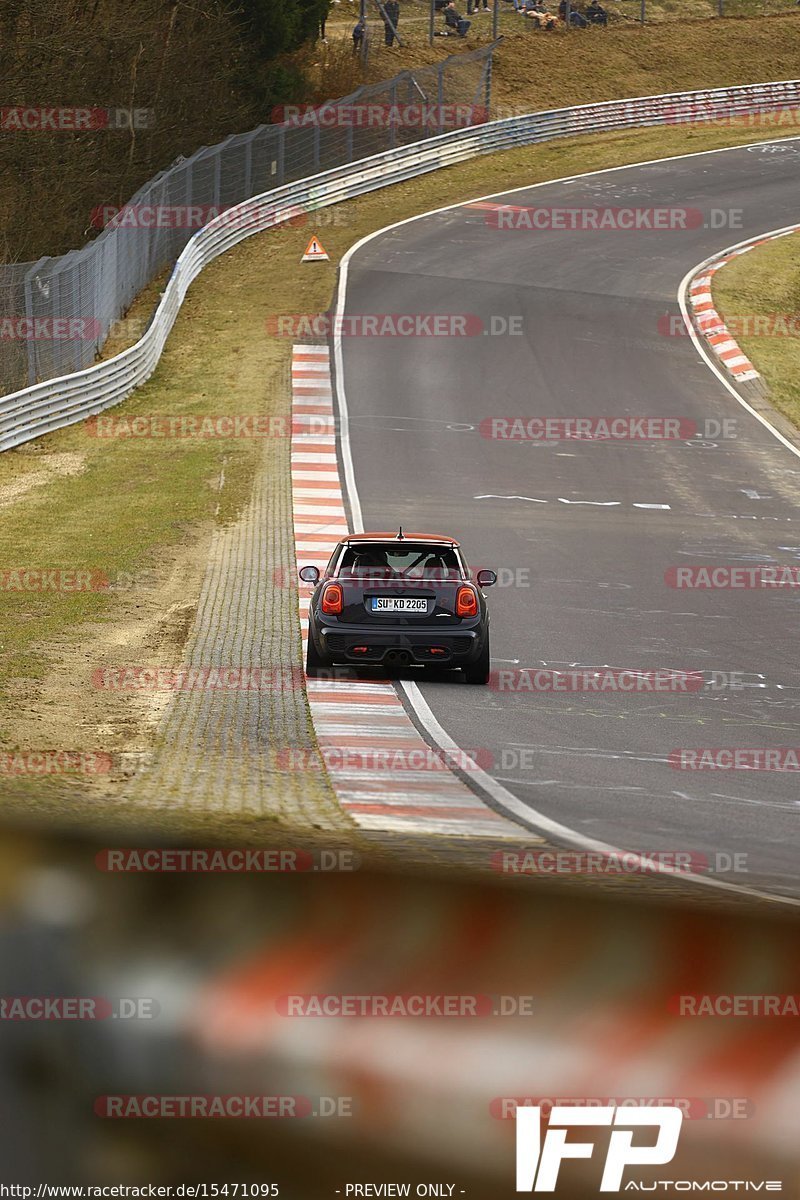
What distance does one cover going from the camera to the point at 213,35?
4825 cm

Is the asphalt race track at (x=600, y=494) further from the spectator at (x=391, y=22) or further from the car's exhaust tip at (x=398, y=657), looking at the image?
the spectator at (x=391, y=22)

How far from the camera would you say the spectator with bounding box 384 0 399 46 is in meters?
60.4

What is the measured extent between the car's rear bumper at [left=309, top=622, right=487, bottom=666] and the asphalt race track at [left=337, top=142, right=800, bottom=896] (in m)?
0.38

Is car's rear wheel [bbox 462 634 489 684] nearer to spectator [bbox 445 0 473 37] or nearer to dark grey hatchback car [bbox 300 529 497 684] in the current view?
dark grey hatchback car [bbox 300 529 497 684]

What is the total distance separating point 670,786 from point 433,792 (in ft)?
5.32

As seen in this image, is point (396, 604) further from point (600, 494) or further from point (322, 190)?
point (322, 190)

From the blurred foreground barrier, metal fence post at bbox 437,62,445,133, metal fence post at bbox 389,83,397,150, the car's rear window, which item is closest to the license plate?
the car's rear window

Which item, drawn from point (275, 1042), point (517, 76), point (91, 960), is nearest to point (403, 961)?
point (275, 1042)

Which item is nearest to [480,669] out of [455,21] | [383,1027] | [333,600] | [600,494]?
[333,600]

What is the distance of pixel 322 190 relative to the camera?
4669cm

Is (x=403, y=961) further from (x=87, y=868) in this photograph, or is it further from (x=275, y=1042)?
(x=87, y=868)

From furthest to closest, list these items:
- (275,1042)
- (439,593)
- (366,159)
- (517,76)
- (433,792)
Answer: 1. (517,76)
2. (366,159)
3. (439,593)
4. (433,792)
5. (275,1042)

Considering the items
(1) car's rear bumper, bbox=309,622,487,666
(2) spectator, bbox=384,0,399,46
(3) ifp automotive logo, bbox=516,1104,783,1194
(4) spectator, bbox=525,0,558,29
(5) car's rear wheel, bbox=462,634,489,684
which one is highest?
(4) spectator, bbox=525,0,558,29

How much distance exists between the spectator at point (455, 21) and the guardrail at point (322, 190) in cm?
883
